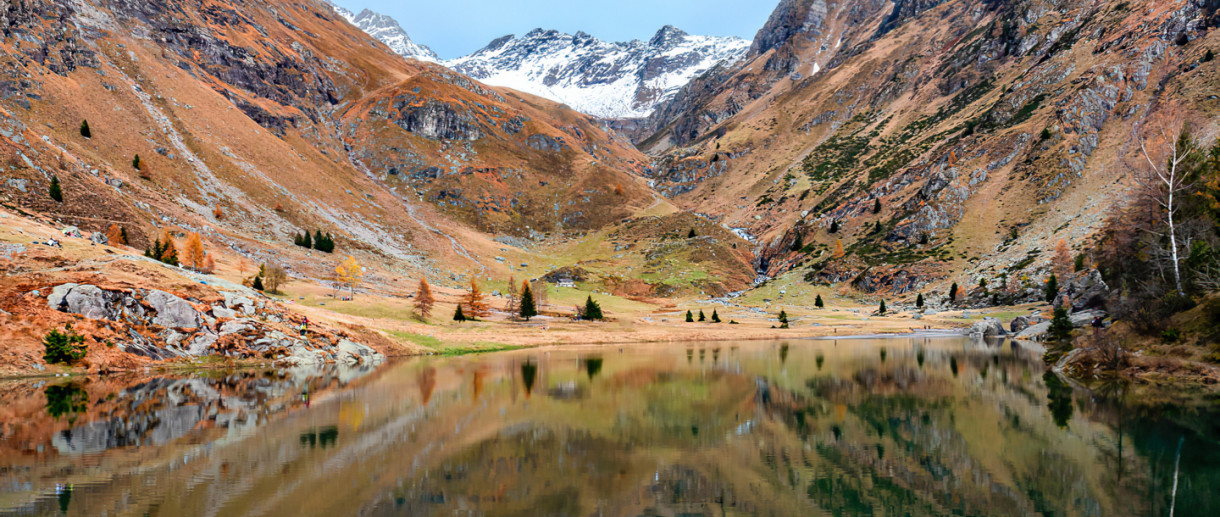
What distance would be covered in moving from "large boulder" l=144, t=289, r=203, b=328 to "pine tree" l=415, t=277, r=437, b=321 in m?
25.2

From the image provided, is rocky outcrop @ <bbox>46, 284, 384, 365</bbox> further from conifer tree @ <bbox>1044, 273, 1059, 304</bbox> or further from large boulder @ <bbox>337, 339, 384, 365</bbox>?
conifer tree @ <bbox>1044, 273, 1059, 304</bbox>

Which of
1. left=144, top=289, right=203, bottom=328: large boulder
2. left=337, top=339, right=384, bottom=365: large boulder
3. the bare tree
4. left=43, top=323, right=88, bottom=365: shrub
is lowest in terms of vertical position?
left=337, top=339, right=384, bottom=365: large boulder

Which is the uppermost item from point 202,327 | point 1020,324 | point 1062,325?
point 202,327

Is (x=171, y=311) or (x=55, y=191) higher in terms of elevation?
(x=55, y=191)

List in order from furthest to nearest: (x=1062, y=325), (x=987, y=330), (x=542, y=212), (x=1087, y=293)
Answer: (x=542, y=212) < (x=987, y=330) < (x=1087, y=293) < (x=1062, y=325)


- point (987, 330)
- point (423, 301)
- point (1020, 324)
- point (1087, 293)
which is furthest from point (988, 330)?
point (423, 301)

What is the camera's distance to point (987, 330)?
66688 mm

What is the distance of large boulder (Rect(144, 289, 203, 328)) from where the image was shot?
Answer: 39656mm

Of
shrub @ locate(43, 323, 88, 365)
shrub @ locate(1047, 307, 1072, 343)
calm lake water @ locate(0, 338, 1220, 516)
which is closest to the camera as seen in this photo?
calm lake water @ locate(0, 338, 1220, 516)

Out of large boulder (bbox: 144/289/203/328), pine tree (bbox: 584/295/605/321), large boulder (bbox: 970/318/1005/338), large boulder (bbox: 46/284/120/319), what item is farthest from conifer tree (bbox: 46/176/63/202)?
large boulder (bbox: 970/318/1005/338)

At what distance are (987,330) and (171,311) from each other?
84.9 metres

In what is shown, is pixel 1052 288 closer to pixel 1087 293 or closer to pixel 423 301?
pixel 1087 293

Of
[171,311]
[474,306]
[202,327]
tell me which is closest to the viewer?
[171,311]

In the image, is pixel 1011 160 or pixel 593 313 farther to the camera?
pixel 1011 160
